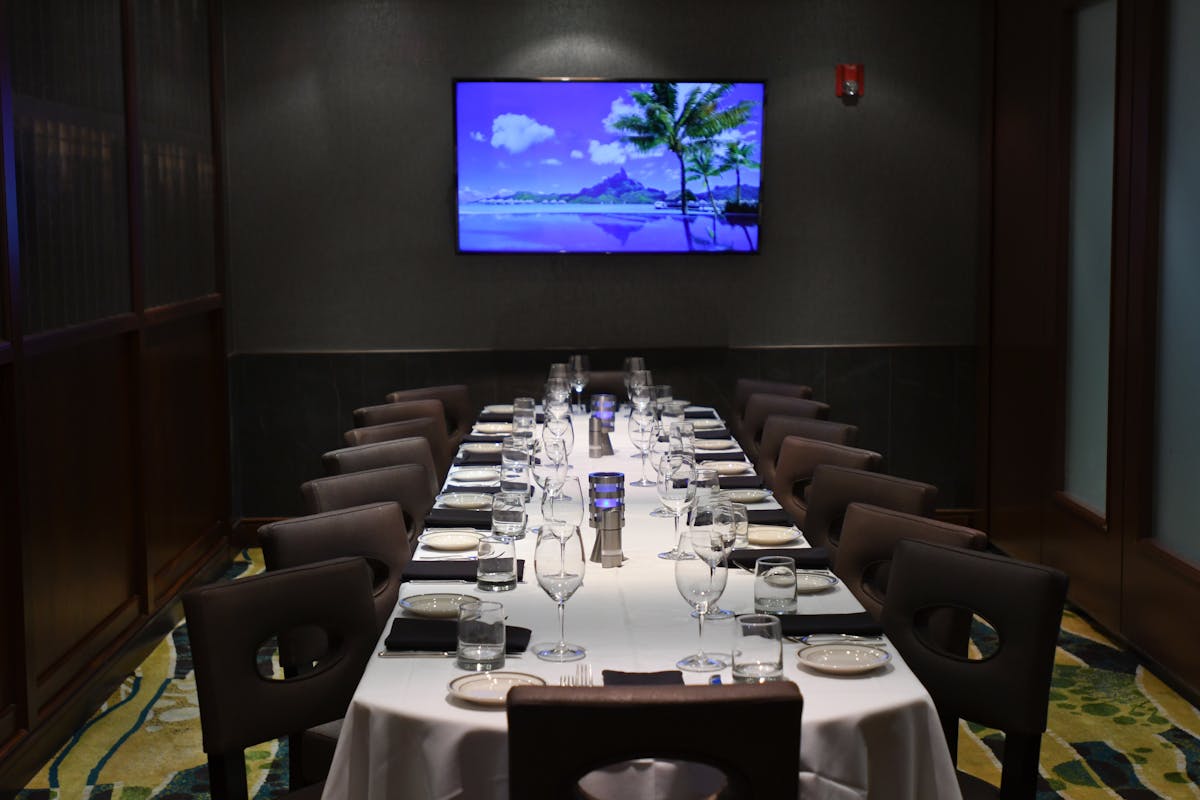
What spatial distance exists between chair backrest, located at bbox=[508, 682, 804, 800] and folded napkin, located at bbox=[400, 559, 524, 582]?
3.86 ft

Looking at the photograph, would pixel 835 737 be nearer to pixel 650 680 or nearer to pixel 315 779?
pixel 650 680

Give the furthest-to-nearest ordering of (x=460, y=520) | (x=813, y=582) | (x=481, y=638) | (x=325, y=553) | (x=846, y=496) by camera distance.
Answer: (x=846, y=496), (x=460, y=520), (x=325, y=553), (x=813, y=582), (x=481, y=638)

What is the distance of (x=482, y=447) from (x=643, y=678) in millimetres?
2949

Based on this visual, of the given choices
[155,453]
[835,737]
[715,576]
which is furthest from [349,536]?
[155,453]

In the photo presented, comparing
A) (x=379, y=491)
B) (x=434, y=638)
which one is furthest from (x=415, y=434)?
(x=434, y=638)

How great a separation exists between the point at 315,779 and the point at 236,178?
481 centimetres

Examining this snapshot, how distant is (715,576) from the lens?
2.86 metres

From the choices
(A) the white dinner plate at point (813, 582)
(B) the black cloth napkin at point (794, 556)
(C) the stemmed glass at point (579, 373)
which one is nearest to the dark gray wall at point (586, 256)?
(C) the stemmed glass at point (579, 373)

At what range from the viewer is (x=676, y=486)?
391 cm

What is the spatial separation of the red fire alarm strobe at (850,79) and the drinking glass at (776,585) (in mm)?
4967

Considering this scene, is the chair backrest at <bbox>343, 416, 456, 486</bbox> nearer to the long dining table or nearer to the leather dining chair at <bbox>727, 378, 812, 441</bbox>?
the leather dining chair at <bbox>727, 378, 812, 441</bbox>

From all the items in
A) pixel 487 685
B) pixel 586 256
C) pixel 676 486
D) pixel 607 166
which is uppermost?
pixel 607 166

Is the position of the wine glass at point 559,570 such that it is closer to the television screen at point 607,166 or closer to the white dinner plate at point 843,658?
the white dinner plate at point 843,658

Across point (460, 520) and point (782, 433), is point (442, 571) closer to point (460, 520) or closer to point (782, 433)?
point (460, 520)
